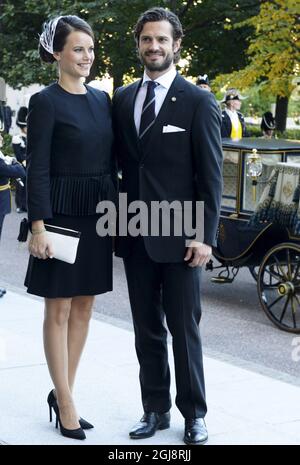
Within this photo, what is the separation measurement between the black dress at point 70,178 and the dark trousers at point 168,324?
19 cm

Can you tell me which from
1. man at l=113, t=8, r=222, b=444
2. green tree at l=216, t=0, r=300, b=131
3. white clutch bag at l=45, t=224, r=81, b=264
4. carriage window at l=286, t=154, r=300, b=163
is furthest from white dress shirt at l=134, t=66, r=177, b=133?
green tree at l=216, t=0, r=300, b=131

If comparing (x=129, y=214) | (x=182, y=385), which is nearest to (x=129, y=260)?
(x=129, y=214)

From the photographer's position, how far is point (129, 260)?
4.95 meters

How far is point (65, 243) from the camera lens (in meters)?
4.69

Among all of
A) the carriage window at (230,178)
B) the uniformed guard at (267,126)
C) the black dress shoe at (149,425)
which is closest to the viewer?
the black dress shoe at (149,425)

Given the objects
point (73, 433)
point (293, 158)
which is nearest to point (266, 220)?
point (293, 158)

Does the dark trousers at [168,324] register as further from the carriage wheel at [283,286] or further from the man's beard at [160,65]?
the carriage wheel at [283,286]

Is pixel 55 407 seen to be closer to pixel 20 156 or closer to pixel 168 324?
pixel 168 324

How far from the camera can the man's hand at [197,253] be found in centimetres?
475

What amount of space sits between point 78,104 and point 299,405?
218cm

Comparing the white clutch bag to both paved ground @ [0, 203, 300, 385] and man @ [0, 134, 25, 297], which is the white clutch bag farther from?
man @ [0, 134, 25, 297]

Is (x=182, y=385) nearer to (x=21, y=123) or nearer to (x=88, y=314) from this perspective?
(x=88, y=314)

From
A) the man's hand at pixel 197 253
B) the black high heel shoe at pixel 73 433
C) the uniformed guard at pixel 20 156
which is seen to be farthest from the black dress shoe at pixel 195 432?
the uniformed guard at pixel 20 156
